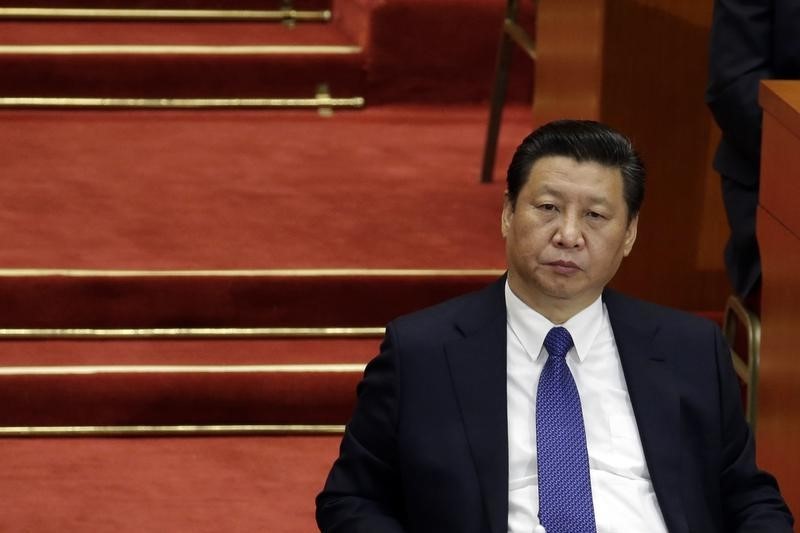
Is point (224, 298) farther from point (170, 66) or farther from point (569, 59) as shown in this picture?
→ point (170, 66)

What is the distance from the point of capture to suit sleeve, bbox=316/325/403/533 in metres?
1.97

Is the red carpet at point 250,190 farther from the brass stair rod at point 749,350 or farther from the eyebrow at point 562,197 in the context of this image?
the eyebrow at point 562,197

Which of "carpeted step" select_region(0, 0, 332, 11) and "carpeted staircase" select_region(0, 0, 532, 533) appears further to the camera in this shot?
"carpeted step" select_region(0, 0, 332, 11)

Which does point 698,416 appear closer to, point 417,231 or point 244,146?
point 417,231

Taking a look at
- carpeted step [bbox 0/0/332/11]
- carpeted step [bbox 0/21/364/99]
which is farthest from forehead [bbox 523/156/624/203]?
carpeted step [bbox 0/0/332/11]

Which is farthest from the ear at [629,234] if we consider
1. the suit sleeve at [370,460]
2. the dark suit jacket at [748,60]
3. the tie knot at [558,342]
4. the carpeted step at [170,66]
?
the carpeted step at [170,66]

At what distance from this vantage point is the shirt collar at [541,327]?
A: 204 centimetres

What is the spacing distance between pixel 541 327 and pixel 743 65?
106cm

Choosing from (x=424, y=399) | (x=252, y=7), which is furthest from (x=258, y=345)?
(x=252, y=7)

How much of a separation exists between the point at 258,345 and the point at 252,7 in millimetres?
2291

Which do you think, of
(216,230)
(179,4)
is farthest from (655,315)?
(179,4)

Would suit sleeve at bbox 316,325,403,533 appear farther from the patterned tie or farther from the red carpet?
the red carpet

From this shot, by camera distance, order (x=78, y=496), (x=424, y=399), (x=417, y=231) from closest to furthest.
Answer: (x=424, y=399) → (x=78, y=496) → (x=417, y=231)

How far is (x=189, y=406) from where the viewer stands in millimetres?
3633
